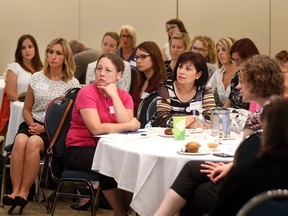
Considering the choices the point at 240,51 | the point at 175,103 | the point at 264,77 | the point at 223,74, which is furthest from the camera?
the point at 223,74

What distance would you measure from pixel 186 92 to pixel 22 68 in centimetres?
260

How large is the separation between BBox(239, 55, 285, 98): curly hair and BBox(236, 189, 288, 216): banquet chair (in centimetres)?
160

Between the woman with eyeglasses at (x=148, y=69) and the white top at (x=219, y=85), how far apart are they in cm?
89

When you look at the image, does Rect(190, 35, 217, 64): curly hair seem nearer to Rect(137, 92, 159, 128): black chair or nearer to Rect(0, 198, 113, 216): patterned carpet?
Rect(137, 92, 159, 128): black chair

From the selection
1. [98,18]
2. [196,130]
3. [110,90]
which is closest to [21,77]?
[110,90]

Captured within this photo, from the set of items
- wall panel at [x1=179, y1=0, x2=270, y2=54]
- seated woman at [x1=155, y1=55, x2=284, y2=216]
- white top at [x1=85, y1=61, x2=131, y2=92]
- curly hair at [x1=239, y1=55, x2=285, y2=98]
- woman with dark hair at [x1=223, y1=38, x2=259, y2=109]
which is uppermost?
wall panel at [x1=179, y1=0, x2=270, y2=54]

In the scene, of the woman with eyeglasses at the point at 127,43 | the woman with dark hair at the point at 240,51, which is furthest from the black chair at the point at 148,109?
the woman with eyeglasses at the point at 127,43

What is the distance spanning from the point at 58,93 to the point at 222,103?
1.87m

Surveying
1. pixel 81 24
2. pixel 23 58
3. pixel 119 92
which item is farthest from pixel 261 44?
pixel 119 92

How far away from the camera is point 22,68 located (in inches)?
285

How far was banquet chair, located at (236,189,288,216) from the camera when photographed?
95.3 inches

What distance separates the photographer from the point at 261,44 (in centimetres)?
1012

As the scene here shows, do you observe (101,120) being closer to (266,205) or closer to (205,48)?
(266,205)

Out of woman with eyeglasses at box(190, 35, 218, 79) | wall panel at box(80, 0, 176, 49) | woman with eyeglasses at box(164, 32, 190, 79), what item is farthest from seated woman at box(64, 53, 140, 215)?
wall panel at box(80, 0, 176, 49)
